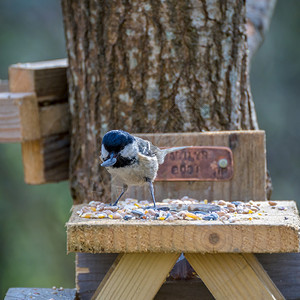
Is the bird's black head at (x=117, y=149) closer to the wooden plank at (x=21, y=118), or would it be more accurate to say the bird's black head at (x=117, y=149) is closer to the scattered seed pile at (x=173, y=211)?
the scattered seed pile at (x=173, y=211)

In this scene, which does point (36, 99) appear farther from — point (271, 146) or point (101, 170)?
point (271, 146)

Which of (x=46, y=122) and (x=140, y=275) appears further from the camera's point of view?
(x=46, y=122)

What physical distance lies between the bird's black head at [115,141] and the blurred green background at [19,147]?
4.16 metres

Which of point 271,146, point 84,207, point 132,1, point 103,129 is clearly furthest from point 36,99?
point 271,146

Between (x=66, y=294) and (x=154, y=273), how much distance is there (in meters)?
0.54

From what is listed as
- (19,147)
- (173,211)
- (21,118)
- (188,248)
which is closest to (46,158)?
(21,118)

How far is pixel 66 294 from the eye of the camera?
2426mm

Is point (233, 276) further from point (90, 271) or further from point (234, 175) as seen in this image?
point (234, 175)

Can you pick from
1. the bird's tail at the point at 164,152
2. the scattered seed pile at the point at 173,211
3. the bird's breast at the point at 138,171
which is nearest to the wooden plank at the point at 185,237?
the scattered seed pile at the point at 173,211

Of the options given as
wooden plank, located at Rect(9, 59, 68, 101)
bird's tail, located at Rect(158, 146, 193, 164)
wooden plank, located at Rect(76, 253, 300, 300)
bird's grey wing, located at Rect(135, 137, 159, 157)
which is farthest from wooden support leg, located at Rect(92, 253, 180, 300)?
wooden plank, located at Rect(9, 59, 68, 101)

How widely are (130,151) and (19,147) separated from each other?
4632mm

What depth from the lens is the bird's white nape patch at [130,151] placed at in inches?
97.0

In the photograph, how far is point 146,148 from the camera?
261cm

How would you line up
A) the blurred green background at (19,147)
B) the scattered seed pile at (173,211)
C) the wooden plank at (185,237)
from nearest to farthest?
the wooden plank at (185,237) < the scattered seed pile at (173,211) < the blurred green background at (19,147)
